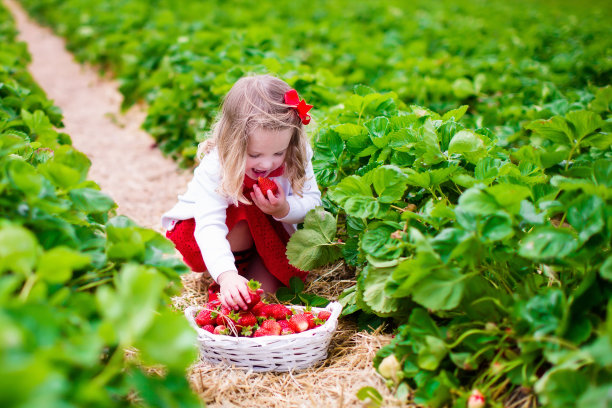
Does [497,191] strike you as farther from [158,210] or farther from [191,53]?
[191,53]

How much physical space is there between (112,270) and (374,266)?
2.79 ft

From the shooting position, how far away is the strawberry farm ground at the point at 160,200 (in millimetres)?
1866

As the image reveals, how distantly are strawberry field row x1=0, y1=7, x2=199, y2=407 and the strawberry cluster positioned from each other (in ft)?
1.07

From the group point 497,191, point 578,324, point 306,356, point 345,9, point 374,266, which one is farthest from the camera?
point 345,9

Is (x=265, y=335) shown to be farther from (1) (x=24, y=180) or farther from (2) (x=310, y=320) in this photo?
(1) (x=24, y=180)

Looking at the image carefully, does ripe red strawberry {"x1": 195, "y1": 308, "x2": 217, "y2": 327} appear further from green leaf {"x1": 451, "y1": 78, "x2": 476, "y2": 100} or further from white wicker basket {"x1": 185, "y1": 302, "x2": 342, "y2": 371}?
green leaf {"x1": 451, "y1": 78, "x2": 476, "y2": 100}

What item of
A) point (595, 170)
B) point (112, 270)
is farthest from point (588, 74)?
point (112, 270)

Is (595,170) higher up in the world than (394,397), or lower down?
higher up

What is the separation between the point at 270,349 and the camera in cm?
193

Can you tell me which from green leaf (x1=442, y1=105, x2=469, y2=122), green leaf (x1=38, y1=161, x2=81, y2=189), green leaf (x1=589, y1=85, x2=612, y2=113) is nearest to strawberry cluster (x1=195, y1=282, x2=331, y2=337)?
green leaf (x1=38, y1=161, x2=81, y2=189)

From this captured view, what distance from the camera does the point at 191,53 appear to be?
4613mm

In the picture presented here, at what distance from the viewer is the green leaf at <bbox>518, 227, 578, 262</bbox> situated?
1402 millimetres

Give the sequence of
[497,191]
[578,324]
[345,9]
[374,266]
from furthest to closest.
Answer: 1. [345,9]
2. [374,266]
3. [497,191]
4. [578,324]

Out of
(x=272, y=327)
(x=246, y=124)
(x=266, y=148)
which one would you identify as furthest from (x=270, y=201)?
(x=272, y=327)
